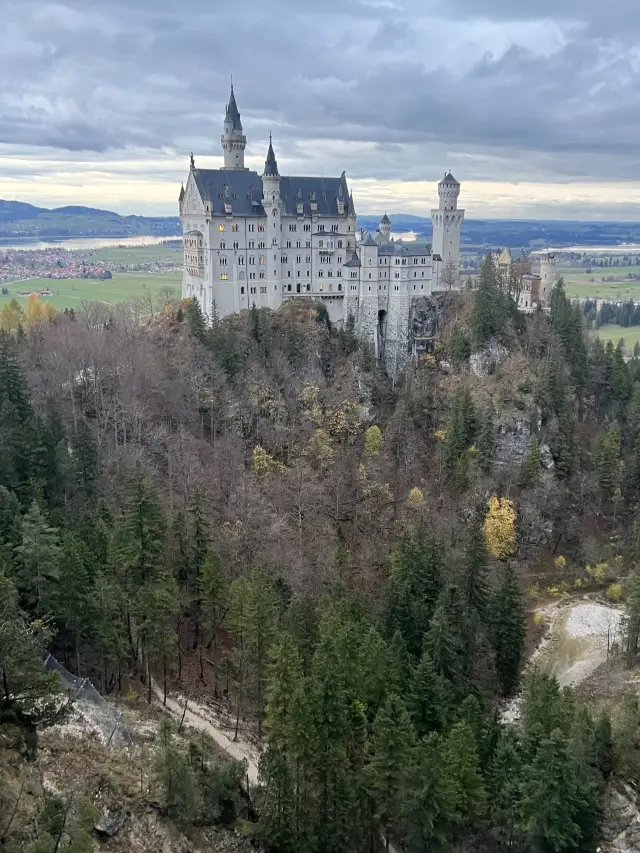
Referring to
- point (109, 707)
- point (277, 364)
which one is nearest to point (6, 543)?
point (109, 707)

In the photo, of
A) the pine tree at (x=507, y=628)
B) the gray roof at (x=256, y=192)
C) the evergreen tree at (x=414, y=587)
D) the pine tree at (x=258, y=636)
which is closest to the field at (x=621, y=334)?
the gray roof at (x=256, y=192)

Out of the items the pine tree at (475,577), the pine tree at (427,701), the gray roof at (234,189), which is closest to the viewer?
the pine tree at (427,701)

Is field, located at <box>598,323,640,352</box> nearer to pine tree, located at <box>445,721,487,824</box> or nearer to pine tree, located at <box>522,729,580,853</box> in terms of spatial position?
pine tree, located at <box>522,729,580,853</box>

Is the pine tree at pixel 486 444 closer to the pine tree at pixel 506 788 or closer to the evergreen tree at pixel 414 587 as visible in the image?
the evergreen tree at pixel 414 587

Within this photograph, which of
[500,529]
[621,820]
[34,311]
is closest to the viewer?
[621,820]

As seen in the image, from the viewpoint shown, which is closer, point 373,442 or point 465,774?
point 465,774

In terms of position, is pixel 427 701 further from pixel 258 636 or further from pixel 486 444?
pixel 486 444

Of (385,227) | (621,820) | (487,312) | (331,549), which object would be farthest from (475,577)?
(385,227)
